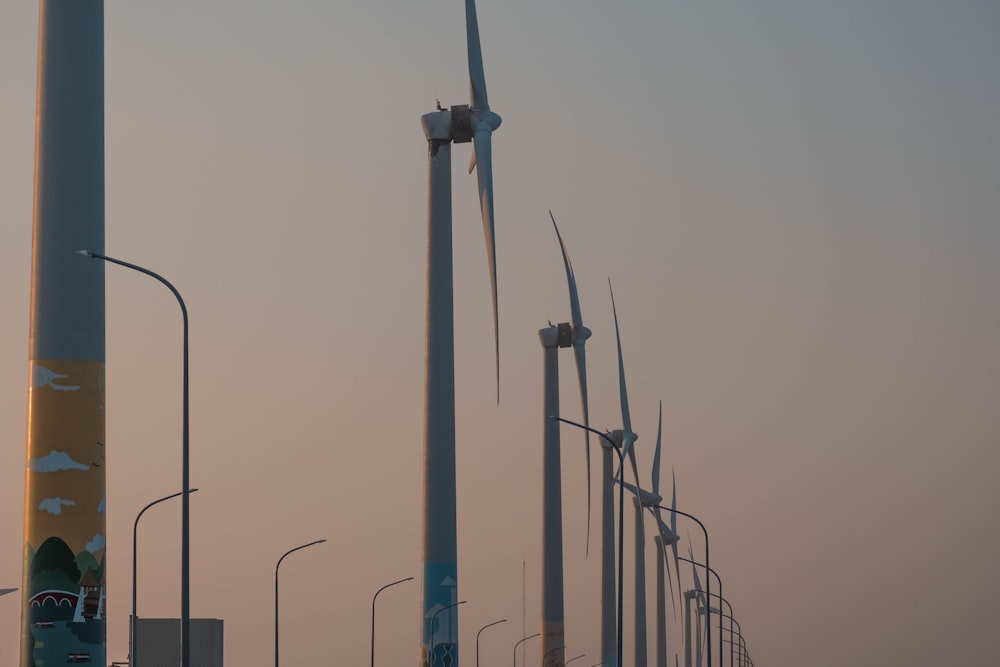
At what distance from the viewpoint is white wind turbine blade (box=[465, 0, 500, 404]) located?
85.9 meters

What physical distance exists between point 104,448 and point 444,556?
33762 millimetres

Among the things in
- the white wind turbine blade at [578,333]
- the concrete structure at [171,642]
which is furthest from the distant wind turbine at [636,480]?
the concrete structure at [171,642]

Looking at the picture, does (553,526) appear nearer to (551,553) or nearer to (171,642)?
(551,553)

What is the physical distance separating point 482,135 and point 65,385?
42042 mm

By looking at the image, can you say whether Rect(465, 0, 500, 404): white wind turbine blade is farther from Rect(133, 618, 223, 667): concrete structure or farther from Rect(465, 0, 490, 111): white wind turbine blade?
Rect(133, 618, 223, 667): concrete structure

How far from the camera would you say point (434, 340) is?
84938mm

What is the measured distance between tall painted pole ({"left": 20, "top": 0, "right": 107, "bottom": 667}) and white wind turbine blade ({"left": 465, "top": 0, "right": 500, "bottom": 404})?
33.7 metres

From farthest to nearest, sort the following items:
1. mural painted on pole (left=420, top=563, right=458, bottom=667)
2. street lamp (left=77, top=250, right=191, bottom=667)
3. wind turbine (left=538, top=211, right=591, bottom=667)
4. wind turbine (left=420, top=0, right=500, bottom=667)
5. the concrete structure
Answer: the concrete structure
wind turbine (left=538, top=211, right=591, bottom=667)
mural painted on pole (left=420, top=563, right=458, bottom=667)
wind turbine (left=420, top=0, right=500, bottom=667)
street lamp (left=77, top=250, right=191, bottom=667)

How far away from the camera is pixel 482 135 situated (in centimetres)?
9081

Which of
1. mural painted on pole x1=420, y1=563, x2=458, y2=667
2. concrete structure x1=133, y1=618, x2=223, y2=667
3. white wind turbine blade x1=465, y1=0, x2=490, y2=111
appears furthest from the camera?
concrete structure x1=133, y1=618, x2=223, y2=667

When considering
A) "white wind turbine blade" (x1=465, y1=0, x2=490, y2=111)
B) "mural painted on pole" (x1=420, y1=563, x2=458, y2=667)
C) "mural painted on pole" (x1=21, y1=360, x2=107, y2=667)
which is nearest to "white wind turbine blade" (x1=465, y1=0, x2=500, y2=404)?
"white wind turbine blade" (x1=465, y1=0, x2=490, y2=111)

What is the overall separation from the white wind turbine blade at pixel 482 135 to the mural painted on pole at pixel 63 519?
3463 cm

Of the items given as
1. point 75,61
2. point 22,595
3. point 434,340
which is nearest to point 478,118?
point 434,340

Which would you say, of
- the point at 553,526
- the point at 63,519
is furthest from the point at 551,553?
the point at 63,519
